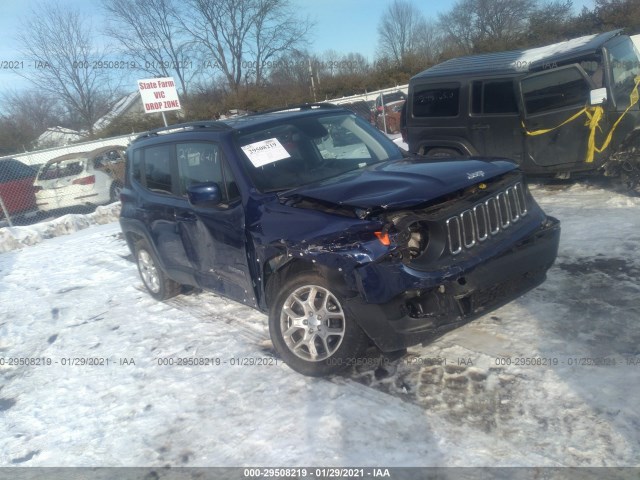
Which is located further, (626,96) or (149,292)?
(626,96)

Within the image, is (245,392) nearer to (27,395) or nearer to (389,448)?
(389,448)

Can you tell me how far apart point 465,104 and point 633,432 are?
5.90 meters

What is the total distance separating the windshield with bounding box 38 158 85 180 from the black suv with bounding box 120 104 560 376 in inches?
402

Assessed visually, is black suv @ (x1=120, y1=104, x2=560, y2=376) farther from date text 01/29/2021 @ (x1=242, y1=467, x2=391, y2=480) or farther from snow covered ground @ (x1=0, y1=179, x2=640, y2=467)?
date text 01/29/2021 @ (x1=242, y1=467, x2=391, y2=480)

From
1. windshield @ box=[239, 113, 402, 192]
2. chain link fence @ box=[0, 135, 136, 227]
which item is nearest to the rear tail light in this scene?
chain link fence @ box=[0, 135, 136, 227]

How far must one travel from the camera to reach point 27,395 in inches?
167

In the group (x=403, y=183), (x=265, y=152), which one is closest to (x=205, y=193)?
(x=265, y=152)

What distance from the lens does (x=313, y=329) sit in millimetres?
3521

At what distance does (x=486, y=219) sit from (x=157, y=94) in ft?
35.2

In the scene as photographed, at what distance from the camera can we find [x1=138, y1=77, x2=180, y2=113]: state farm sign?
12.0 m

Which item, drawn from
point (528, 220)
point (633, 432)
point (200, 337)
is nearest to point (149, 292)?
point (200, 337)

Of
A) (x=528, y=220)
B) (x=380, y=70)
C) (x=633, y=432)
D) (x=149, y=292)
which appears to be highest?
(x=380, y=70)

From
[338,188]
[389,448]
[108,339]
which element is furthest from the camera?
[108,339]

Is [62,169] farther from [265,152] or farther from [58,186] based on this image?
[265,152]
